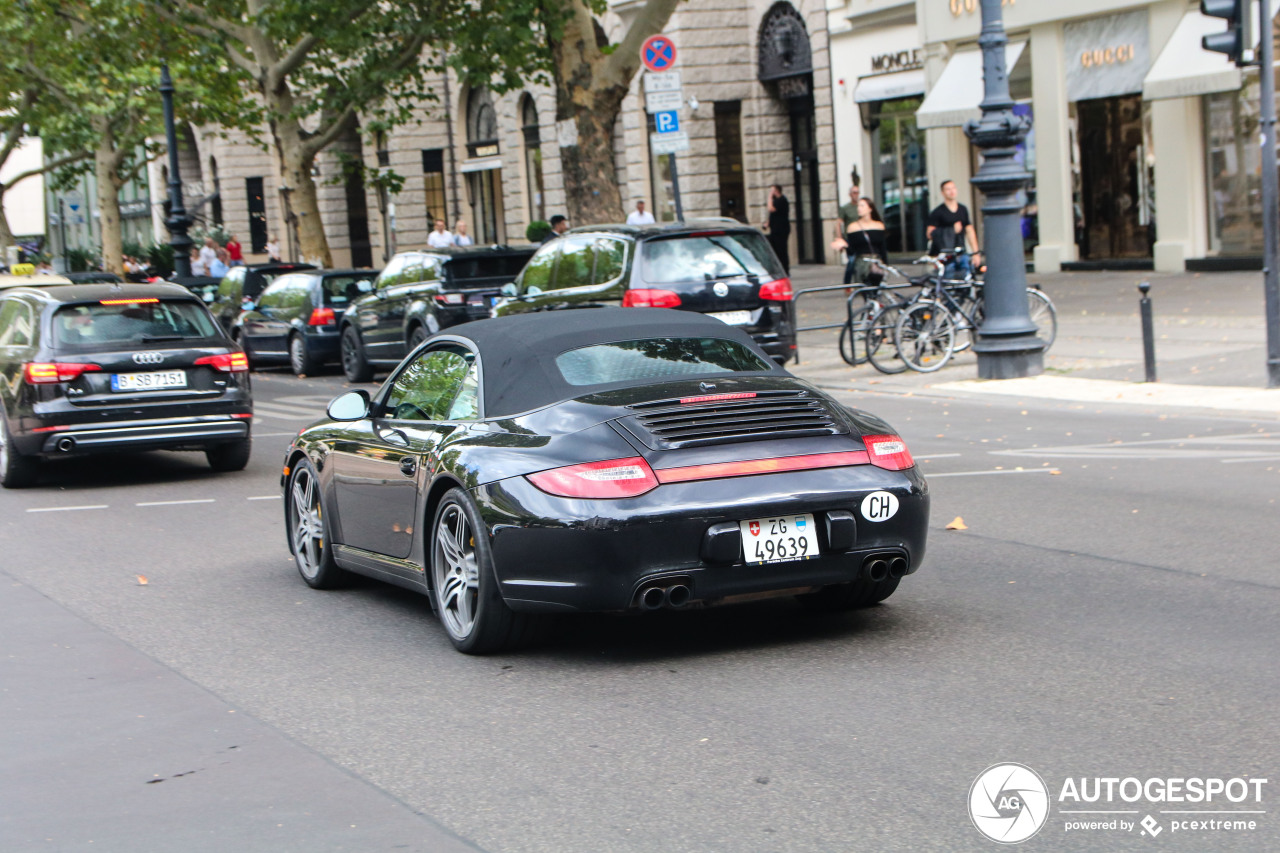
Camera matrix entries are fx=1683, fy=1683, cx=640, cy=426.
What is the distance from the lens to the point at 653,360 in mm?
7070

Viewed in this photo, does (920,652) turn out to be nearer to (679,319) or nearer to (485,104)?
(679,319)

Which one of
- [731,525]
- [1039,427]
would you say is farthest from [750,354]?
[1039,427]

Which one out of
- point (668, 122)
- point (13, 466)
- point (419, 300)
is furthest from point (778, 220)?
point (13, 466)

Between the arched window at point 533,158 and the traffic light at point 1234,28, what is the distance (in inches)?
1216

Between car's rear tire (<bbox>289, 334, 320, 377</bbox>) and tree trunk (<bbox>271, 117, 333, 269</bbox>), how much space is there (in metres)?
8.62

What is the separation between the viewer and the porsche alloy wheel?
8.30 meters

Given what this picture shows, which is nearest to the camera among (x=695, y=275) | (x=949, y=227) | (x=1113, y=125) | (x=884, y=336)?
(x=695, y=275)

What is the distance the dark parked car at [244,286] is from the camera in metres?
27.1

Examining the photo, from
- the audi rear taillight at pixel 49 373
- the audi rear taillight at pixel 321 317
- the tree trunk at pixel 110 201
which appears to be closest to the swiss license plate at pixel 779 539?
the audi rear taillight at pixel 49 373

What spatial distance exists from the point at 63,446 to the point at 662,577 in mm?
7917

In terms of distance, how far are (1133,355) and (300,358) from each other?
39.2ft

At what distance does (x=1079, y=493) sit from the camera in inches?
393

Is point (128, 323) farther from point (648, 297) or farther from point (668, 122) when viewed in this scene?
point (668, 122)

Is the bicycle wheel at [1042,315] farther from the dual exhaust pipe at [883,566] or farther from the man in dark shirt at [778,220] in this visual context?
the man in dark shirt at [778,220]
